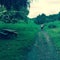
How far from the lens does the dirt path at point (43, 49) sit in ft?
7.65

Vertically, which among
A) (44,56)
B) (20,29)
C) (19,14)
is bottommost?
(44,56)

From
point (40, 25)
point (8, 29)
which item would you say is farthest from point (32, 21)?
point (8, 29)

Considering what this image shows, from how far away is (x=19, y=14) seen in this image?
248 cm

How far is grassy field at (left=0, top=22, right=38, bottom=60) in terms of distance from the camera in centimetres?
233

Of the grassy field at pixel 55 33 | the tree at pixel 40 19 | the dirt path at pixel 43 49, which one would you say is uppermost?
the tree at pixel 40 19

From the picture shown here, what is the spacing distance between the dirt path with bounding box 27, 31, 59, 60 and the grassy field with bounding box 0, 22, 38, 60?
0.18 feet

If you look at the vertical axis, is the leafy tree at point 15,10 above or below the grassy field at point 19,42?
above

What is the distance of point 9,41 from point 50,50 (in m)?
0.44

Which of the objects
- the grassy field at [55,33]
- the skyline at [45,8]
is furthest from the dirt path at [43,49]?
the skyline at [45,8]

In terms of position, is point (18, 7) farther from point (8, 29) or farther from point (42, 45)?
point (42, 45)

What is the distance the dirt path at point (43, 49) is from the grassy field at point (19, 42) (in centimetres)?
5

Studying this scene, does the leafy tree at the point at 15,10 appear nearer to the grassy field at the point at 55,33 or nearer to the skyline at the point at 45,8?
the skyline at the point at 45,8

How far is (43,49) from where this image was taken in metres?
2.38

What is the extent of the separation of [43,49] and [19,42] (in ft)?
0.86
